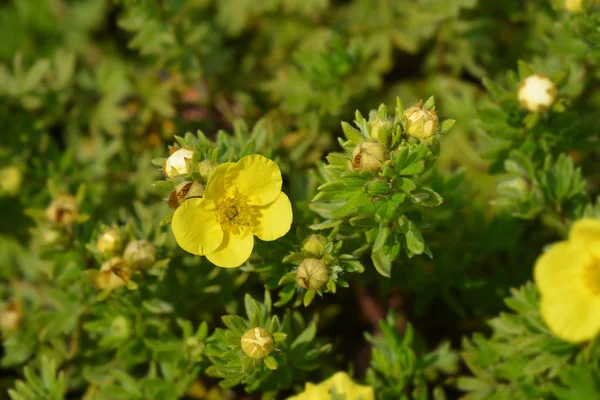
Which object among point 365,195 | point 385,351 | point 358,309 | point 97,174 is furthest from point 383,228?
point 97,174

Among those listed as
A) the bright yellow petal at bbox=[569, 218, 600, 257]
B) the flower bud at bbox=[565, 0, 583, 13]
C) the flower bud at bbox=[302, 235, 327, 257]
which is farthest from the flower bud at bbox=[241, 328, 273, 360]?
the flower bud at bbox=[565, 0, 583, 13]

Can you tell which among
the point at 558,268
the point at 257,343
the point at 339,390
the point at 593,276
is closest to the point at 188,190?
the point at 257,343

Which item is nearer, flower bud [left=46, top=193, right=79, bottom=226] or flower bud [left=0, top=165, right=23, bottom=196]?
flower bud [left=46, top=193, right=79, bottom=226]

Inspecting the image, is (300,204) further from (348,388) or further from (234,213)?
(348,388)

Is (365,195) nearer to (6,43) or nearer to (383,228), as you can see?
(383,228)

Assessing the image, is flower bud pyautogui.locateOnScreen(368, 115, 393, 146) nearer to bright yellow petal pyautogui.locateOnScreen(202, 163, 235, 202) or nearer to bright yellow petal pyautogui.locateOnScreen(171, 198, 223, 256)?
bright yellow petal pyautogui.locateOnScreen(202, 163, 235, 202)

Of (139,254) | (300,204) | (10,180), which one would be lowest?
(300,204)
